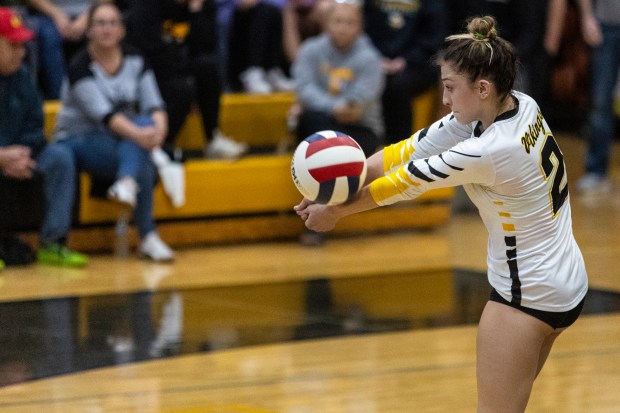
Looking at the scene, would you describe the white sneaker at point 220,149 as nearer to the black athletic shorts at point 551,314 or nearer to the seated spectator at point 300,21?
the seated spectator at point 300,21

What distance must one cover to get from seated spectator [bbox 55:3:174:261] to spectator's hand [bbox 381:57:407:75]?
2.11 m

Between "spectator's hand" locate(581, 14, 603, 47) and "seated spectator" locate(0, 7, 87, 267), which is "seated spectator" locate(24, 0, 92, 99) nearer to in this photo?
Result: "seated spectator" locate(0, 7, 87, 267)

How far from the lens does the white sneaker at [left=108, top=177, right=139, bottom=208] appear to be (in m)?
6.95

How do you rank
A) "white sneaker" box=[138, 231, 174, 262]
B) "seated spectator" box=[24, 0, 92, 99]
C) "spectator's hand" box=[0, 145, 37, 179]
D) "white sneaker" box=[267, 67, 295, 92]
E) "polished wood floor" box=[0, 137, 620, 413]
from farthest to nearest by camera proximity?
"white sneaker" box=[267, 67, 295, 92], "seated spectator" box=[24, 0, 92, 99], "white sneaker" box=[138, 231, 174, 262], "spectator's hand" box=[0, 145, 37, 179], "polished wood floor" box=[0, 137, 620, 413]

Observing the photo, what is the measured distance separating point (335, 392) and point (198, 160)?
3.70m

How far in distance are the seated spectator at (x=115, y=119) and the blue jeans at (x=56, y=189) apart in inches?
8.3

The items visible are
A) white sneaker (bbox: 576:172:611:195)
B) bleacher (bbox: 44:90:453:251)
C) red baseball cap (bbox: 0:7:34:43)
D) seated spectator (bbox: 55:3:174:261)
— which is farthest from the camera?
white sneaker (bbox: 576:172:611:195)

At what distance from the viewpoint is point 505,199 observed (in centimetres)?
341

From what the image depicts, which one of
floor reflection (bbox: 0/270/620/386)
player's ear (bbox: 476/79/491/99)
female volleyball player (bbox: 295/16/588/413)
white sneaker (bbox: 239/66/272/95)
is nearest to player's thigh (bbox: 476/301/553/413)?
female volleyball player (bbox: 295/16/588/413)

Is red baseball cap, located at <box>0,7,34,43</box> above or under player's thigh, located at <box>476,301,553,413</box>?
above

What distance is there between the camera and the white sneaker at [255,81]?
A: 29.4 feet

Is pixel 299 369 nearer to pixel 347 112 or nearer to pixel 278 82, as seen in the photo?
pixel 347 112

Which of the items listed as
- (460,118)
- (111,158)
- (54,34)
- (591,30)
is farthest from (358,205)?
(591,30)

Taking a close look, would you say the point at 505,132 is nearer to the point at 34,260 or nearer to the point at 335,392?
the point at 335,392
